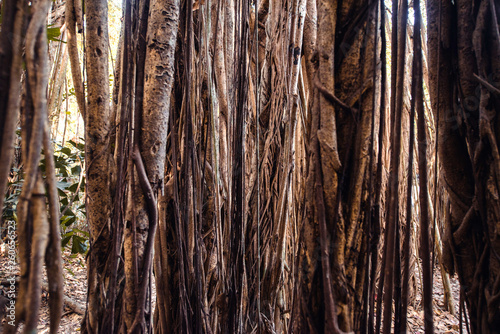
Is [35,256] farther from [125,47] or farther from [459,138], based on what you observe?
[459,138]

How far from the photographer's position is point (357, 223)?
0.75 meters

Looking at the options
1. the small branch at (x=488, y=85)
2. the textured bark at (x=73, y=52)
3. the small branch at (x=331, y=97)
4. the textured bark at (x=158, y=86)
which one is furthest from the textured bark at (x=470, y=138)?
the textured bark at (x=73, y=52)

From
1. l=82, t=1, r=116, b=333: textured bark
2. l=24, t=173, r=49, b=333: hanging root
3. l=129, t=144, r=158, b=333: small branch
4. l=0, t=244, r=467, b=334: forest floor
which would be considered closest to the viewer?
l=24, t=173, r=49, b=333: hanging root

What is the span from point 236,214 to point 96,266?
1.72 ft

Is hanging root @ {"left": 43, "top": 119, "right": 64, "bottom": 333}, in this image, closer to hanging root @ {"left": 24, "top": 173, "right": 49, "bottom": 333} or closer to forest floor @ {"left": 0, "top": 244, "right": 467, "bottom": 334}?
hanging root @ {"left": 24, "top": 173, "right": 49, "bottom": 333}

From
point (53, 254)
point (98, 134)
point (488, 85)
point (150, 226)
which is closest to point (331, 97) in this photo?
point (488, 85)

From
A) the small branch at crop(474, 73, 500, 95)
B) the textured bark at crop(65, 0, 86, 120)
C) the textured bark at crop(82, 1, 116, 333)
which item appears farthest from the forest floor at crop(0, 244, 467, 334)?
the small branch at crop(474, 73, 500, 95)

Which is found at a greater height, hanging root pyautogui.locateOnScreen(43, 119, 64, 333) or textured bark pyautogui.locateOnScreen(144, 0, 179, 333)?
textured bark pyautogui.locateOnScreen(144, 0, 179, 333)

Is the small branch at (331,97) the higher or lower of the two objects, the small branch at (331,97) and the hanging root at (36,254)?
the higher

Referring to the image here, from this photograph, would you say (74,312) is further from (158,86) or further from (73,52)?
(158,86)

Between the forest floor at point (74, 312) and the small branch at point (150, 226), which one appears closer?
the small branch at point (150, 226)

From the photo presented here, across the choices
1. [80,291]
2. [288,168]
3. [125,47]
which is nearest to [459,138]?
[288,168]

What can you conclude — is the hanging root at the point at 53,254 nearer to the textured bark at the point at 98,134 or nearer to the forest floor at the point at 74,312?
the textured bark at the point at 98,134

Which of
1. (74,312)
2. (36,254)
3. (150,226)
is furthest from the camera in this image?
(74,312)
